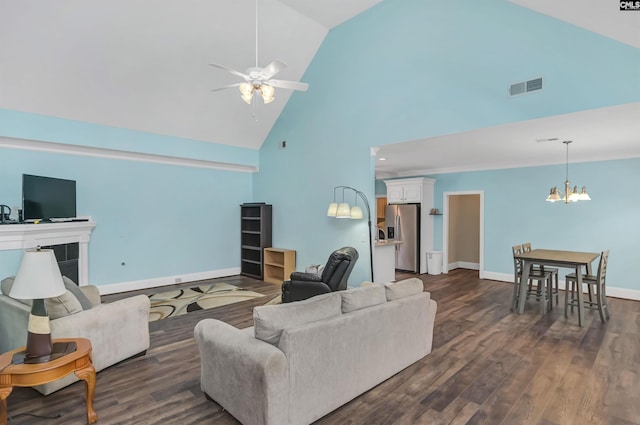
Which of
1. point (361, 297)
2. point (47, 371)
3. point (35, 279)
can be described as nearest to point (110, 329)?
point (47, 371)

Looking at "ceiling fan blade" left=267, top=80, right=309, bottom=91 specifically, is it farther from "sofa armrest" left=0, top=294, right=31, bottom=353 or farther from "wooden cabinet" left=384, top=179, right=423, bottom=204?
"wooden cabinet" left=384, top=179, right=423, bottom=204

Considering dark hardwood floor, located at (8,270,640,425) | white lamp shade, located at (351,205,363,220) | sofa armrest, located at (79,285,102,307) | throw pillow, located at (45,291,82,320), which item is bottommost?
dark hardwood floor, located at (8,270,640,425)

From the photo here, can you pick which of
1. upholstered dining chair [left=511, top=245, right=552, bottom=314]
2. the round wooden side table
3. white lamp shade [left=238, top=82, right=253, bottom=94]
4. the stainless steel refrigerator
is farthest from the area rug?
upholstered dining chair [left=511, top=245, right=552, bottom=314]

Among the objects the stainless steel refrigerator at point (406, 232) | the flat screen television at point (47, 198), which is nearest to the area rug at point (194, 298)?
the flat screen television at point (47, 198)

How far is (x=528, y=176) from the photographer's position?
6.90m

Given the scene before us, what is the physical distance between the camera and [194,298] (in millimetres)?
5684

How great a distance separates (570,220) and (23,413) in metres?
8.15

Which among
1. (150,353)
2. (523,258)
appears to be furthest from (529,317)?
(150,353)

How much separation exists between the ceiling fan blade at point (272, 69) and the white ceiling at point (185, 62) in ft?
6.92

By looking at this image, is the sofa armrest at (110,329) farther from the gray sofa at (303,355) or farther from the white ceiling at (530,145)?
the white ceiling at (530,145)

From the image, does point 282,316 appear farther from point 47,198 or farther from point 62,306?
point 47,198

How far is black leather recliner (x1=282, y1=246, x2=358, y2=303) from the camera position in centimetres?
464

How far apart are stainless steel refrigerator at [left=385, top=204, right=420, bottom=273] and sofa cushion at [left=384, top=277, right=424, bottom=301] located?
475 cm

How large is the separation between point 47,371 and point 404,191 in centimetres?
754
